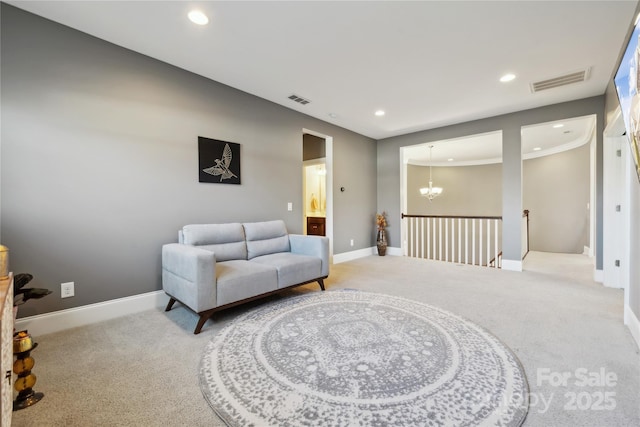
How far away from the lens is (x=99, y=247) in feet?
8.19

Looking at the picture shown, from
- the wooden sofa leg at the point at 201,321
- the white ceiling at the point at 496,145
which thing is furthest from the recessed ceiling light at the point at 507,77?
the wooden sofa leg at the point at 201,321

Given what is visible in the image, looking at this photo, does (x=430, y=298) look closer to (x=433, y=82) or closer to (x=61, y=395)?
(x=433, y=82)

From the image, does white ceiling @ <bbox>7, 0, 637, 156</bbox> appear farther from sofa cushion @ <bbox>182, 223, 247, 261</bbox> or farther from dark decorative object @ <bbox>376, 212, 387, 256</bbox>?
dark decorative object @ <bbox>376, 212, 387, 256</bbox>

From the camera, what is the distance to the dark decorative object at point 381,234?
18.7 feet

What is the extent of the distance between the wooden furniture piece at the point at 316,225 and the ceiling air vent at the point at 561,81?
12.9ft

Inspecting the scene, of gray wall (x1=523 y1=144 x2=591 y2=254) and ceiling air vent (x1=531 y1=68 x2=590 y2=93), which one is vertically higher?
ceiling air vent (x1=531 y1=68 x2=590 y2=93)

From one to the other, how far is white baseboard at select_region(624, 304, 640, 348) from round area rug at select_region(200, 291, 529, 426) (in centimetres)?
103

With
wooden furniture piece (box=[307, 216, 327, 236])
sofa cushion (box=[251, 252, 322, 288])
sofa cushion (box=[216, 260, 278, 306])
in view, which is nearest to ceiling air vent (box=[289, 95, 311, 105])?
sofa cushion (box=[251, 252, 322, 288])

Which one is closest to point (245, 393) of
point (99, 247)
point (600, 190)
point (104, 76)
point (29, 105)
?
point (99, 247)

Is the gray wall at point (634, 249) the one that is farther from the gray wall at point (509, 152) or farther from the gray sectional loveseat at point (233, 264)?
the gray sectional loveseat at point (233, 264)

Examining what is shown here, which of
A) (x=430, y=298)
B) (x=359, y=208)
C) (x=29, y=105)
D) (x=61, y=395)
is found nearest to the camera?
(x=61, y=395)

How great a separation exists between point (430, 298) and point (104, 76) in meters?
3.99

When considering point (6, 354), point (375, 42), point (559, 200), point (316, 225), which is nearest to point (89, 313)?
point (6, 354)

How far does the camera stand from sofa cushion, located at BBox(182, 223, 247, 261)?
2.82m
